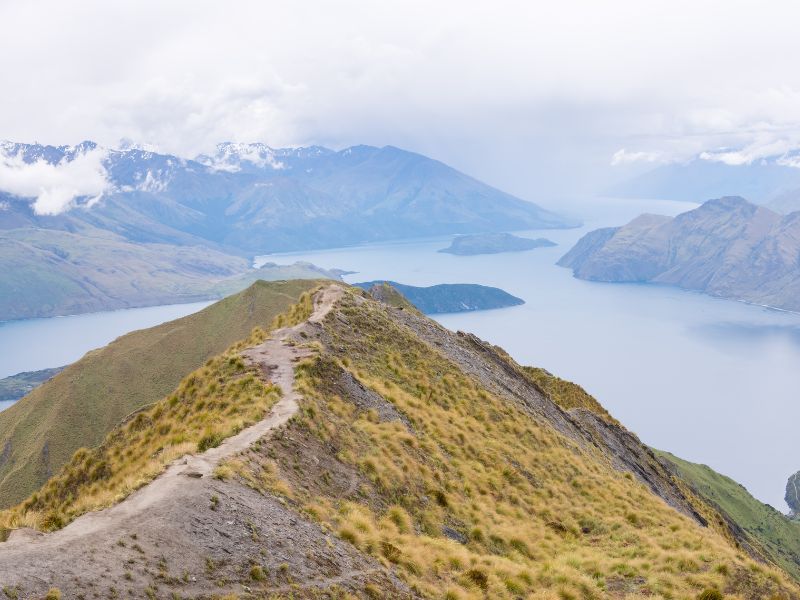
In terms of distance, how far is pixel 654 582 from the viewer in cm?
2050

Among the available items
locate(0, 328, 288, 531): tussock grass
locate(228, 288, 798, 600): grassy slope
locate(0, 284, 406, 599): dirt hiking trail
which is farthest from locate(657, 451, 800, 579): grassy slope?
locate(0, 284, 406, 599): dirt hiking trail

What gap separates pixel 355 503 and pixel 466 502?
6.25 metres

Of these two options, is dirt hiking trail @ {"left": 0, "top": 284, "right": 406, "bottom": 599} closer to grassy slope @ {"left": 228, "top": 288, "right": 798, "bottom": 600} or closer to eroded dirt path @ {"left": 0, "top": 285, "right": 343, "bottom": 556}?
eroded dirt path @ {"left": 0, "top": 285, "right": 343, "bottom": 556}

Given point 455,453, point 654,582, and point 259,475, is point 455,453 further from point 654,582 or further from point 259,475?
point 259,475

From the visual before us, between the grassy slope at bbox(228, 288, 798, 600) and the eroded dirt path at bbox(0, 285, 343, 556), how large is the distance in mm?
642

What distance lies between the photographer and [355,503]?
19.3 meters

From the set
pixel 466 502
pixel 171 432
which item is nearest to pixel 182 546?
pixel 171 432

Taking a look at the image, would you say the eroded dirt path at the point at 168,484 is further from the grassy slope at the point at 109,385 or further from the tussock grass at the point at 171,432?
the grassy slope at the point at 109,385

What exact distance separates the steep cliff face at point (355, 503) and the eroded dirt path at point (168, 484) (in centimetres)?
7

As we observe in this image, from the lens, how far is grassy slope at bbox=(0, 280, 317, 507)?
4077 inches

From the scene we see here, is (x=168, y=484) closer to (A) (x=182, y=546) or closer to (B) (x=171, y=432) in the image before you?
(A) (x=182, y=546)

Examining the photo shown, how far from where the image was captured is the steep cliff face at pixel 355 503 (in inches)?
531

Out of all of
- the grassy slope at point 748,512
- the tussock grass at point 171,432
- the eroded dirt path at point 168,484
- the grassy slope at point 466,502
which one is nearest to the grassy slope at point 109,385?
the tussock grass at point 171,432

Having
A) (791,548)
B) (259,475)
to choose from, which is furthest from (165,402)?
(791,548)
